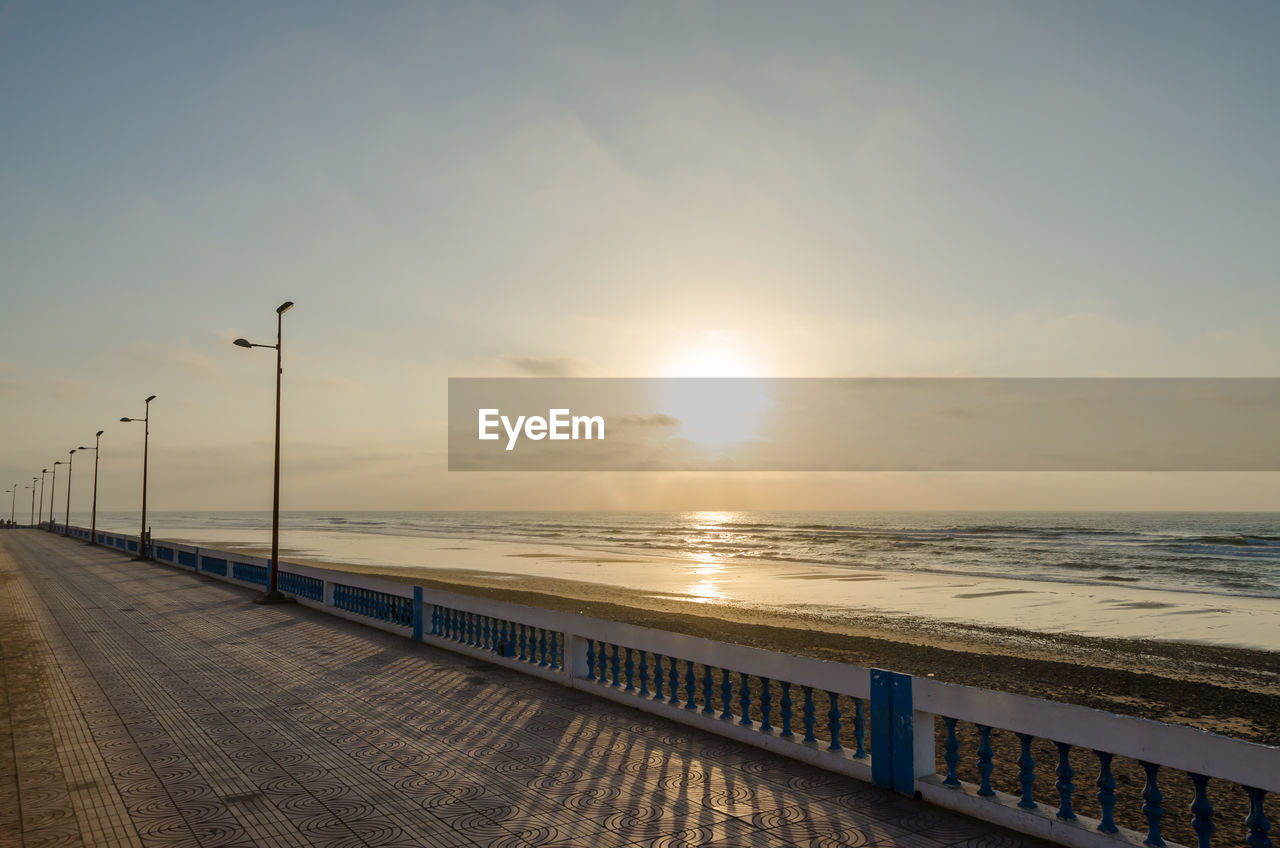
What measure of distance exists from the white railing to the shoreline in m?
5.51

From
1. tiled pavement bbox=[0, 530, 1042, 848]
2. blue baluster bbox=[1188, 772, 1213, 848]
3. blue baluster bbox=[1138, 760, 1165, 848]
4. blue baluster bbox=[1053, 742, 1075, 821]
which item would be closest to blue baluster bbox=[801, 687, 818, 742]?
tiled pavement bbox=[0, 530, 1042, 848]

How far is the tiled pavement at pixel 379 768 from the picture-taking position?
227 inches

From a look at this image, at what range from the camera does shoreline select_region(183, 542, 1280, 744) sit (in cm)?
1522

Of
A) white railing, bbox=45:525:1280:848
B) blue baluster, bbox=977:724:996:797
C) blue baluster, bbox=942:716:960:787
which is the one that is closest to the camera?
white railing, bbox=45:525:1280:848

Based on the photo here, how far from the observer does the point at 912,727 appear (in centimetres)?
632

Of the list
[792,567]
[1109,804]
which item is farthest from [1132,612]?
[1109,804]

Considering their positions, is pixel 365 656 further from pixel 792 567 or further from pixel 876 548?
pixel 876 548

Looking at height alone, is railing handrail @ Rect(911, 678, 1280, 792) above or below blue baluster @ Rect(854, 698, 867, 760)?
above

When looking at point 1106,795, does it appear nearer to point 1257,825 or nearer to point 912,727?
point 1257,825

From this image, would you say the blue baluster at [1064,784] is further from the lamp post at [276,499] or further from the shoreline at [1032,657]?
the lamp post at [276,499]

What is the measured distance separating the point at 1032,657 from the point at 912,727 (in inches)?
645

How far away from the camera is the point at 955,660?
19.1 meters

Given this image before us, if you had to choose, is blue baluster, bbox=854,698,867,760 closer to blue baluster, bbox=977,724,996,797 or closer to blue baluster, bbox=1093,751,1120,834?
blue baluster, bbox=977,724,996,797

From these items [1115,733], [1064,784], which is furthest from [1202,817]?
[1064,784]
